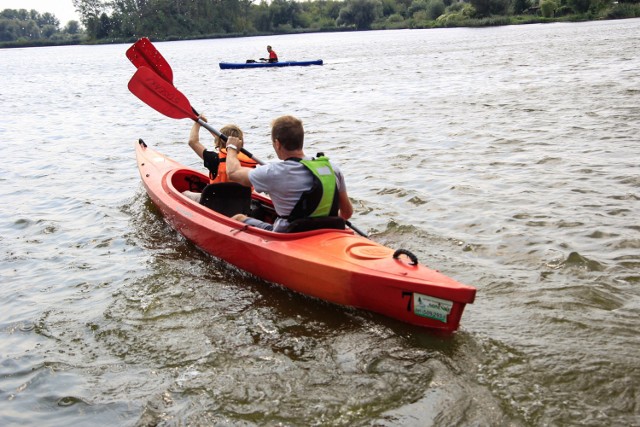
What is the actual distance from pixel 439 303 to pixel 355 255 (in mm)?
773

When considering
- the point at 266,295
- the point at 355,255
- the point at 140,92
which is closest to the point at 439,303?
the point at 355,255

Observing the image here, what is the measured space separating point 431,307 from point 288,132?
1594mm

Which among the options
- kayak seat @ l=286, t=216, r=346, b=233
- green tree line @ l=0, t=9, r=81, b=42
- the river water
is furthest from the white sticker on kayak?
green tree line @ l=0, t=9, r=81, b=42

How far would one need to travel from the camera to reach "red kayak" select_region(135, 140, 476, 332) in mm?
3781

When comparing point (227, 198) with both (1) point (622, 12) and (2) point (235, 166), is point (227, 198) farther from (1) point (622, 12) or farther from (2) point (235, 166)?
(1) point (622, 12)

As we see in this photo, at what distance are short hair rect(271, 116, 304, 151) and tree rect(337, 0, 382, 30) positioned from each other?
9467 centimetres

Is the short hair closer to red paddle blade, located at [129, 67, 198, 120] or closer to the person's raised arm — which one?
the person's raised arm

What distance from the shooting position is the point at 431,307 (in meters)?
3.77

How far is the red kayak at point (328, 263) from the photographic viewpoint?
3781 millimetres

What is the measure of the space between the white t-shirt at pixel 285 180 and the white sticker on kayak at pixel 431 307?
1181 millimetres

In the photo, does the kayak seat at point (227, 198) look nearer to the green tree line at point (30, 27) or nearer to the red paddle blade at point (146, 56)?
the red paddle blade at point (146, 56)

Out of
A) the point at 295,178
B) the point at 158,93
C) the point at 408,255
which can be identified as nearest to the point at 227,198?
the point at 295,178

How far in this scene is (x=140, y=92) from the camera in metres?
6.49

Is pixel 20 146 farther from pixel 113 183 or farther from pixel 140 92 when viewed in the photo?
pixel 140 92
